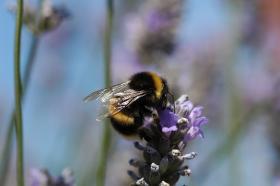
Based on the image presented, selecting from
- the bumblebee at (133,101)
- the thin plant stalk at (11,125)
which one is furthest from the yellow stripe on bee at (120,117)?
the thin plant stalk at (11,125)

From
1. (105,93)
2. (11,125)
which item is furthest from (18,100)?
(11,125)

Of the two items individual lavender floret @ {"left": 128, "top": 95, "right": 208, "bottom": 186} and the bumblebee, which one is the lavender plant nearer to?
the bumblebee

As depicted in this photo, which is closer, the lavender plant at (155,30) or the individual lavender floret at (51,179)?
the individual lavender floret at (51,179)

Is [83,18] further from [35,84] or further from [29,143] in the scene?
[29,143]

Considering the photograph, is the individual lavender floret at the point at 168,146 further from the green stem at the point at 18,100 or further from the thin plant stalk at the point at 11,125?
the thin plant stalk at the point at 11,125

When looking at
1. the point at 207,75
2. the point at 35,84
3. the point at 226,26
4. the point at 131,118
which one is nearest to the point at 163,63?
the point at 207,75

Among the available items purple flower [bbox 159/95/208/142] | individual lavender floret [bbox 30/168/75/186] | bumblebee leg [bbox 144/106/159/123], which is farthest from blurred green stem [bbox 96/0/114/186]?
purple flower [bbox 159/95/208/142]
